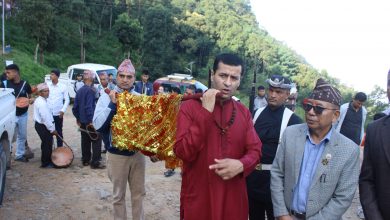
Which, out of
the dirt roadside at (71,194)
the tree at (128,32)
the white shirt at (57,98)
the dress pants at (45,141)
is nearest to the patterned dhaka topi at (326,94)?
the dirt roadside at (71,194)

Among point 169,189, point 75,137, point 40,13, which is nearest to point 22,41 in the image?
point 40,13

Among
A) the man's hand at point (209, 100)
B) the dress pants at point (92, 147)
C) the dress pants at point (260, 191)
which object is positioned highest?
the man's hand at point (209, 100)

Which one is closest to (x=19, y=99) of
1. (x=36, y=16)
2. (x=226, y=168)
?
(x=226, y=168)

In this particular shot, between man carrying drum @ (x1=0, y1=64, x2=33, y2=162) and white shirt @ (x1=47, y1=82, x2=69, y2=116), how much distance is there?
16.7 inches

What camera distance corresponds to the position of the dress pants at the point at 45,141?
22.7 ft

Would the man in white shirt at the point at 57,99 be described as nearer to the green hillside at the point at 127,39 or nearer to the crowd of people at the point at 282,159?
the crowd of people at the point at 282,159

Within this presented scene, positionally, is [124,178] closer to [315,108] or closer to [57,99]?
[315,108]

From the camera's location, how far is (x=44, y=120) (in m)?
6.84

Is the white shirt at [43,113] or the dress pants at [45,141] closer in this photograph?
the white shirt at [43,113]

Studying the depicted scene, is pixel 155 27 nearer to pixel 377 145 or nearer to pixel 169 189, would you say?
pixel 169 189

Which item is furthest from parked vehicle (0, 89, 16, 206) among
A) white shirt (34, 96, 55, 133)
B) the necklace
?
the necklace

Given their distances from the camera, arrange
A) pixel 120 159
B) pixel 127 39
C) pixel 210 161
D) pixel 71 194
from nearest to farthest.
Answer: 1. pixel 210 161
2. pixel 120 159
3. pixel 71 194
4. pixel 127 39

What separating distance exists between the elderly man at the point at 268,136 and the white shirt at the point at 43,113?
4.78 m

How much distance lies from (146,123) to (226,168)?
149 centimetres
